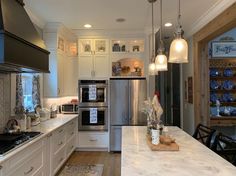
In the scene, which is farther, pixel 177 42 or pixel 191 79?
pixel 191 79

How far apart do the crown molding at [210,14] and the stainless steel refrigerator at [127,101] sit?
1.52m

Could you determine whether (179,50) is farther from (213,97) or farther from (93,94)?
(213,97)

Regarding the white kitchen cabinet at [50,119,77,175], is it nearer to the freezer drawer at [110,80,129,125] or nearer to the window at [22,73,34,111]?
the window at [22,73,34,111]

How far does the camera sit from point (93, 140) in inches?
213

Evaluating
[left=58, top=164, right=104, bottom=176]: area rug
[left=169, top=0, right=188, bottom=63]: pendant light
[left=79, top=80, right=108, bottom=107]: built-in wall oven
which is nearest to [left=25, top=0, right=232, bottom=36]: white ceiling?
[left=79, top=80, right=108, bottom=107]: built-in wall oven

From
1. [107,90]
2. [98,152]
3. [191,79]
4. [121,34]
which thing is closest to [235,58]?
[191,79]

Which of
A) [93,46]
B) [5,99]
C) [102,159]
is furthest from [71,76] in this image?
[5,99]

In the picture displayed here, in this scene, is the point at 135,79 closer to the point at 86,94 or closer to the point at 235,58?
the point at 86,94

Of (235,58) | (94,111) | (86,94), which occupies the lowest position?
(94,111)

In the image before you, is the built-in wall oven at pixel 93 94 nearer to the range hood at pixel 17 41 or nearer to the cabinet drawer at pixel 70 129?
the cabinet drawer at pixel 70 129

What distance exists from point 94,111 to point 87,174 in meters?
1.67

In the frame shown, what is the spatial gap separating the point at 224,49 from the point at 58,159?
4443 mm

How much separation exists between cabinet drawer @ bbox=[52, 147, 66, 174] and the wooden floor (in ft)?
1.59

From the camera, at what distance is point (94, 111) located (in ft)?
17.6
